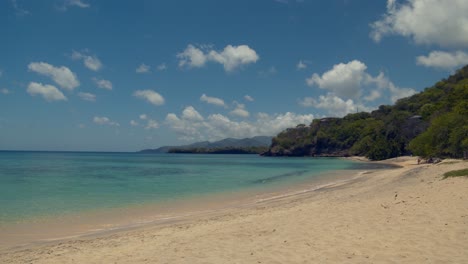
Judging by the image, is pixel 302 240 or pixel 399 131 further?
pixel 399 131

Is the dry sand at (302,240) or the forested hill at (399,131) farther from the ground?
the forested hill at (399,131)

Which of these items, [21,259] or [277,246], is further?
[21,259]

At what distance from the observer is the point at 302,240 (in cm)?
901

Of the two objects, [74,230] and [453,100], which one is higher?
[453,100]

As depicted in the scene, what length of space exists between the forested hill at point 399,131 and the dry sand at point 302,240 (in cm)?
2995

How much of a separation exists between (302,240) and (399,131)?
102 metres

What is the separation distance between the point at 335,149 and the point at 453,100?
81521 mm

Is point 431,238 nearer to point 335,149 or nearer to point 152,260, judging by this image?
point 152,260

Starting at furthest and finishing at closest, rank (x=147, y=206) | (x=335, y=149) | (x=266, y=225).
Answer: (x=335, y=149)
(x=147, y=206)
(x=266, y=225)

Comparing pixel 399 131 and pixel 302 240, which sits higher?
pixel 399 131

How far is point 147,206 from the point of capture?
64.7 feet

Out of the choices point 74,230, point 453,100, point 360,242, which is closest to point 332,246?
point 360,242

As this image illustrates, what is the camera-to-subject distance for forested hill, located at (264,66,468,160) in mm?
44781

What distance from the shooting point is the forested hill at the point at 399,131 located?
44.8 m
